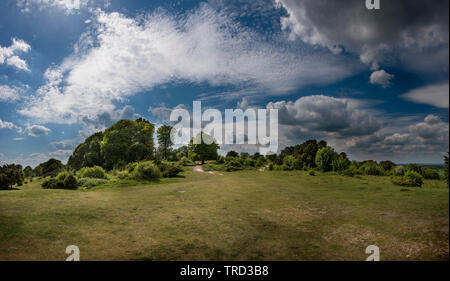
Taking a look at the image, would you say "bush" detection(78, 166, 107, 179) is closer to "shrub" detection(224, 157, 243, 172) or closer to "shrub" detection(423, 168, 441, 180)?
"shrub" detection(224, 157, 243, 172)

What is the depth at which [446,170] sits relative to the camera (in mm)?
13828

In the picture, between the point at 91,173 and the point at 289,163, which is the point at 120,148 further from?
the point at 289,163

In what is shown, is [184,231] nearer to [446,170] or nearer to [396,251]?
[396,251]

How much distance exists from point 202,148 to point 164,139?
10.8m

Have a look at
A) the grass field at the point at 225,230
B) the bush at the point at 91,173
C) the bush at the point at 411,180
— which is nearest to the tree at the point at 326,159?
the bush at the point at 411,180

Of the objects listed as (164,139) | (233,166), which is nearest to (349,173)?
(233,166)

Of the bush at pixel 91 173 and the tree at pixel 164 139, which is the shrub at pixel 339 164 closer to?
the bush at pixel 91 173

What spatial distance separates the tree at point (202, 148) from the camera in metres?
59.0

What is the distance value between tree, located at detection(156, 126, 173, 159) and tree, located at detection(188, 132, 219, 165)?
703cm

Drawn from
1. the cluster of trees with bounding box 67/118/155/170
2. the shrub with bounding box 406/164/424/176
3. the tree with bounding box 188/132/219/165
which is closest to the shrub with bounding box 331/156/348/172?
the shrub with bounding box 406/164/424/176

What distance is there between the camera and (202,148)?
5900cm

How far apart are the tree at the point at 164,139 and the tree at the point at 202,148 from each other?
7.03 meters
